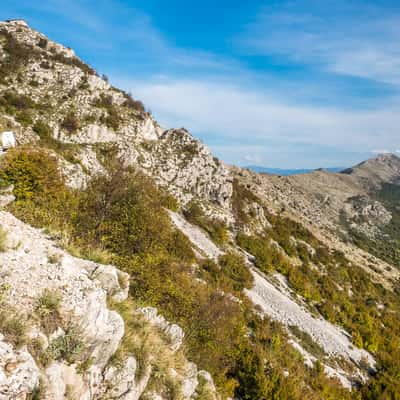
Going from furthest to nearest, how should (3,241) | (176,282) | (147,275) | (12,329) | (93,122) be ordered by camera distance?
(93,122) → (176,282) → (147,275) → (3,241) → (12,329)

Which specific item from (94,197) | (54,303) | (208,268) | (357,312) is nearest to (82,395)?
(54,303)

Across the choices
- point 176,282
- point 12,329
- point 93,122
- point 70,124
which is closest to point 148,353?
point 12,329

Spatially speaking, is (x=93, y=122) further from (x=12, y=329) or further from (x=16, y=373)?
(x=16, y=373)

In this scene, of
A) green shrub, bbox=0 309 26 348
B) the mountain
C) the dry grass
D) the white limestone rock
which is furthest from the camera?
the dry grass

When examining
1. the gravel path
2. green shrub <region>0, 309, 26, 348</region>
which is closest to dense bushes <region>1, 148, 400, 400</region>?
green shrub <region>0, 309, 26, 348</region>

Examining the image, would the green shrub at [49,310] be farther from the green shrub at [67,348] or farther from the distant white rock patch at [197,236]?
the distant white rock patch at [197,236]

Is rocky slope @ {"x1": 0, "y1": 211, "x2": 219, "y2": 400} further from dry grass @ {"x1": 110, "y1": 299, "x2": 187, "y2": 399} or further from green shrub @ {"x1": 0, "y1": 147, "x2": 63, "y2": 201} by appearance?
green shrub @ {"x1": 0, "y1": 147, "x2": 63, "y2": 201}

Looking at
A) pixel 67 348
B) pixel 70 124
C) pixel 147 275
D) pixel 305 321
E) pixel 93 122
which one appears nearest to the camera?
pixel 67 348

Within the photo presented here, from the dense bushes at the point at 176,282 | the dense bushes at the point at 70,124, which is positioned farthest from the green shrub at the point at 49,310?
the dense bushes at the point at 70,124

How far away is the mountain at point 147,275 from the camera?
5.04 m

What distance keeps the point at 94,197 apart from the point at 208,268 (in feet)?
29.8

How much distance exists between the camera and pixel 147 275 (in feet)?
32.3

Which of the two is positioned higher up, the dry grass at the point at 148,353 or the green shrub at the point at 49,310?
the green shrub at the point at 49,310

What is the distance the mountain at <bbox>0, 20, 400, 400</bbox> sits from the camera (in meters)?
5.04
